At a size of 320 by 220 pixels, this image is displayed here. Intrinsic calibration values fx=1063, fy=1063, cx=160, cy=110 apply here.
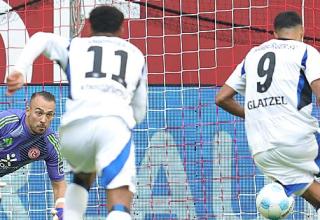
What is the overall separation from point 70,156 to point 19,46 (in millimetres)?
5210

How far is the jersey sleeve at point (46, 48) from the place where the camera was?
6680mm

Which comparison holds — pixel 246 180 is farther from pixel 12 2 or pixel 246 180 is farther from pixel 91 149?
pixel 91 149

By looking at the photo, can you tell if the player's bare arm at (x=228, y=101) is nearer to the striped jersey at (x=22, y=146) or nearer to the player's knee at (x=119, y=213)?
the striped jersey at (x=22, y=146)

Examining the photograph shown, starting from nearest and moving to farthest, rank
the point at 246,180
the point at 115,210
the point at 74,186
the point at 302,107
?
the point at 115,210
the point at 74,186
the point at 302,107
the point at 246,180

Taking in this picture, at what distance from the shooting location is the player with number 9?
8172 millimetres

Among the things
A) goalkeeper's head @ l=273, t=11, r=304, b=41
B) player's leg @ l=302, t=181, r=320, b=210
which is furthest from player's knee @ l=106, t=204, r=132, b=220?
goalkeeper's head @ l=273, t=11, r=304, b=41

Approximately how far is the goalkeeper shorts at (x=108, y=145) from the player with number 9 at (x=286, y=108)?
1.91m

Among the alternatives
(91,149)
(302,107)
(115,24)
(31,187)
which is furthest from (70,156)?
(31,187)

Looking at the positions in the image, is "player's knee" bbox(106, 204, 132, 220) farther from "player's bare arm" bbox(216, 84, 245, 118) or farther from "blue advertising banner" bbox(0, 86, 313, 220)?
"blue advertising banner" bbox(0, 86, 313, 220)

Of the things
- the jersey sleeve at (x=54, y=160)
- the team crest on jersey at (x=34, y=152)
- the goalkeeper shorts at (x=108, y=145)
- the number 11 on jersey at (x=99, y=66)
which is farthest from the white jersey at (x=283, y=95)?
the team crest on jersey at (x=34, y=152)

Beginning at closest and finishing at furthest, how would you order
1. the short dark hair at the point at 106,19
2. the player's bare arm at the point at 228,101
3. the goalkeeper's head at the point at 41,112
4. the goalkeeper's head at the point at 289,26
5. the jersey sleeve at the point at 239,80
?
1. the short dark hair at the point at 106,19
2. the goalkeeper's head at the point at 289,26
3. the jersey sleeve at the point at 239,80
4. the player's bare arm at the point at 228,101
5. the goalkeeper's head at the point at 41,112

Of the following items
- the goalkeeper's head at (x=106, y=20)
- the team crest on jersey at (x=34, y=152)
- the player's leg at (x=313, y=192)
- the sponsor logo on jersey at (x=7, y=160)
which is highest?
the goalkeeper's head at (x=106, y=20)

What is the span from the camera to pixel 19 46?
38.8ft

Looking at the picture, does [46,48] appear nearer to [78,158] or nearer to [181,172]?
[78,158]
